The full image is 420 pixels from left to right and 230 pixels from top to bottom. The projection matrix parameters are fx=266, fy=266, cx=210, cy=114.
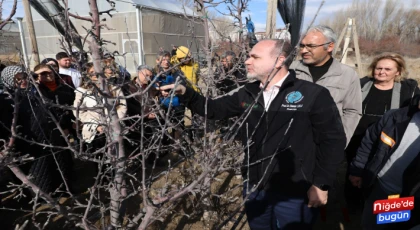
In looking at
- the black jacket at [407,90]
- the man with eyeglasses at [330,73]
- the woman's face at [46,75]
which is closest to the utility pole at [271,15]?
the man with eyeglasses at [330,73]

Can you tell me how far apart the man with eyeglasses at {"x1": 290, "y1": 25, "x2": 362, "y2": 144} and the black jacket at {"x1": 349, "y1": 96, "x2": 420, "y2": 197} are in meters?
0.30

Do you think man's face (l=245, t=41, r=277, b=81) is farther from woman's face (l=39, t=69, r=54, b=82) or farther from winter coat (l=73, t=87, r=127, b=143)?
woman's face (l=39, t=69, r=54, b=82)

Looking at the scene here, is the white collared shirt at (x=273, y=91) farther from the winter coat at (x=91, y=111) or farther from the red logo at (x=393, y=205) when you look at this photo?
the winter coat at (x=91, y=111)

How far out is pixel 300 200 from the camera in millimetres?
1882

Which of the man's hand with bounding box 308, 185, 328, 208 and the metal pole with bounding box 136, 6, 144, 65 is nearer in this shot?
the man's hand with bounding box 308, 185, 328, 208

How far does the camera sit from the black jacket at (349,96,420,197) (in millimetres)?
1700

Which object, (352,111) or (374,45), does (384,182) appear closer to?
(352,111)

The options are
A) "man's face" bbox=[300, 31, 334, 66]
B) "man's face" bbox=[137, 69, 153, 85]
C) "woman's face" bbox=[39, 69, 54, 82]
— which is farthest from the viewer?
"woman's face" bbox=[39, 69, 54, 82]

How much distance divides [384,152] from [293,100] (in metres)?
0.83

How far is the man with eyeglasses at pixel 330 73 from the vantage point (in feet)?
7.64

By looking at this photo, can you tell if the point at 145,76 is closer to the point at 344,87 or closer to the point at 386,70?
the point at 344,87

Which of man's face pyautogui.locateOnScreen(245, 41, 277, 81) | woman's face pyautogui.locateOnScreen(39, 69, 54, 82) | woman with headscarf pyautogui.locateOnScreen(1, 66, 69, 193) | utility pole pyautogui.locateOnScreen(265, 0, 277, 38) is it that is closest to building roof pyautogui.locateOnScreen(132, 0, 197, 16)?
utility pole pyautogui.locateOnScreen(265, 0, 277, 38)

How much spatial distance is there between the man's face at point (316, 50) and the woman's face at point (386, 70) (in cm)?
82

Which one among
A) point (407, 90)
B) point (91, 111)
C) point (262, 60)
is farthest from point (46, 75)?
point (407, 90)
